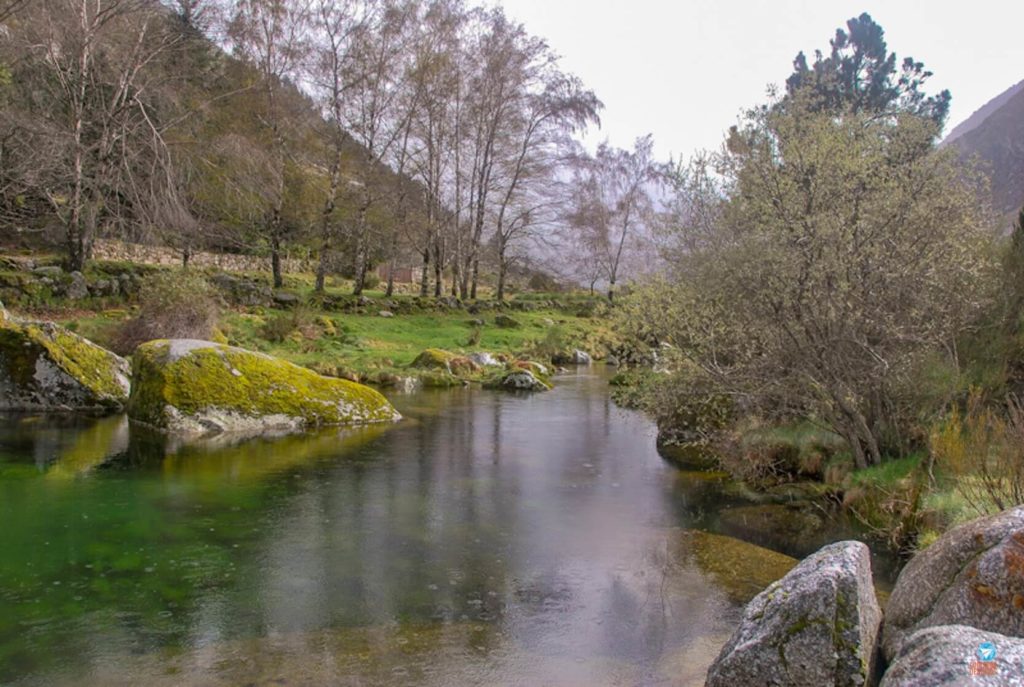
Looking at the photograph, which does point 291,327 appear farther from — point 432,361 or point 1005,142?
point 1005,142

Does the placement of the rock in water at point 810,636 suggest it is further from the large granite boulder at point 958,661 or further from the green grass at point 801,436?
the green grass at point 801,436

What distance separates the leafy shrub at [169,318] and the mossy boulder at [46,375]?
3.30 m

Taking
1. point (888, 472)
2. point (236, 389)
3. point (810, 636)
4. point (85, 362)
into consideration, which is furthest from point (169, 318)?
point (810, 636)

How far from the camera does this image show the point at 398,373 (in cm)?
2022

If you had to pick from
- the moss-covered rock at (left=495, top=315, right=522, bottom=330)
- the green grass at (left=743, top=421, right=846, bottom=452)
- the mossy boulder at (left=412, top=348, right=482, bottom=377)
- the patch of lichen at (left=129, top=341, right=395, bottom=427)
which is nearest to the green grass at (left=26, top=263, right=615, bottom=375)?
the moss-covered rock at (left=495, top=315, right=522, bottom=330)

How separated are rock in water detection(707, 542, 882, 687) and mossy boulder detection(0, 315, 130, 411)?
1349cm

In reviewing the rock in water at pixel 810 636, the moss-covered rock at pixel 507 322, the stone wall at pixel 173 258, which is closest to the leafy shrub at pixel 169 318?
the stone wall at pixel 173 258

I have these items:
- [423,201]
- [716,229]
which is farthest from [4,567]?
[423,201]

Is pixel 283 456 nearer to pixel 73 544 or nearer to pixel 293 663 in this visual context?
pixel 73 544

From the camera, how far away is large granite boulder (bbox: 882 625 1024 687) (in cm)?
296

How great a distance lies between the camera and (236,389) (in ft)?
44.2

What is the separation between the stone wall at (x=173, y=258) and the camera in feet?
88.0

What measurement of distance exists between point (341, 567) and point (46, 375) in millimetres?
10398

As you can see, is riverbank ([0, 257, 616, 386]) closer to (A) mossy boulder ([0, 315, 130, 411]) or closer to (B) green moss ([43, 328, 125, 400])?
(B) green moss ([43, 328, 125, 400])
